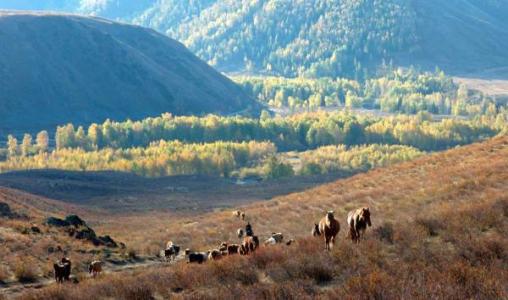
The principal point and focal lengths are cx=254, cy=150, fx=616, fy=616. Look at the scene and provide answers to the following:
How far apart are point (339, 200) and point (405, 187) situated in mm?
5846

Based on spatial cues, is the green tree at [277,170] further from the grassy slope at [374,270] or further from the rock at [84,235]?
the grassy slope at [374,270]

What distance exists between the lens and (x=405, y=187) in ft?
148

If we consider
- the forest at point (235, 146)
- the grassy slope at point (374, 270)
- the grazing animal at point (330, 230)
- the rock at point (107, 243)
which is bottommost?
the rock at point (107, 243)

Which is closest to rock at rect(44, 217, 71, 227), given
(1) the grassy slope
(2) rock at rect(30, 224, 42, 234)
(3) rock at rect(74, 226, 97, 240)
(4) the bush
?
(3) rock at rect(74, 226, 97, 240)

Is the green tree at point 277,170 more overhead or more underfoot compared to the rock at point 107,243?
more overhead

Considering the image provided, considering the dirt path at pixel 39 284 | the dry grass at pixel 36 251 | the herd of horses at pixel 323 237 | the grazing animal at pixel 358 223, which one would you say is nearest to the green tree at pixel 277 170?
the dry grass at pixel 36 251

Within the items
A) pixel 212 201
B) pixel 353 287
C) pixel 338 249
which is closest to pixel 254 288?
pixel 353 287

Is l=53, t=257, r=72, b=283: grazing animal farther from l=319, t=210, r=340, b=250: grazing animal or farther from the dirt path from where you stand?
l=319, t=210, r=340, b=250: grazing animal

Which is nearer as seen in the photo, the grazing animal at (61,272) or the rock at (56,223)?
the grazing animal at (61,272)

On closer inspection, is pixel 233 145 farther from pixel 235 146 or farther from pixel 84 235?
pixel 84 235

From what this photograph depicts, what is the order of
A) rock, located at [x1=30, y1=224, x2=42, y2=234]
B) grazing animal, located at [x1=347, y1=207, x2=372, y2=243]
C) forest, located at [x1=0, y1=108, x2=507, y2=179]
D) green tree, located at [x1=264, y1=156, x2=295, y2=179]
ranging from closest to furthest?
grazing animal, located at [x1=347, y1=207, x2=372, y2=243]
rock, located at [x1=30, y1=224, x2=42, y2=234]
green tree, located at [x1=264, y1=156, x2=295, y2=179]
forest, located at [x1=0, y1=108, x2=507, y2=179]

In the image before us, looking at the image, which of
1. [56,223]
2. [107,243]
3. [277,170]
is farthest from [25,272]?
[277,170]

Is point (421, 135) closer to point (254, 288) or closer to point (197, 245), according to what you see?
point (197, 245)

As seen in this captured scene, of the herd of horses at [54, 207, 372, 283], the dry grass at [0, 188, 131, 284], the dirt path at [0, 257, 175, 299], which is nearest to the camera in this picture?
the herd of horses at [54, 207, 372, 283]
